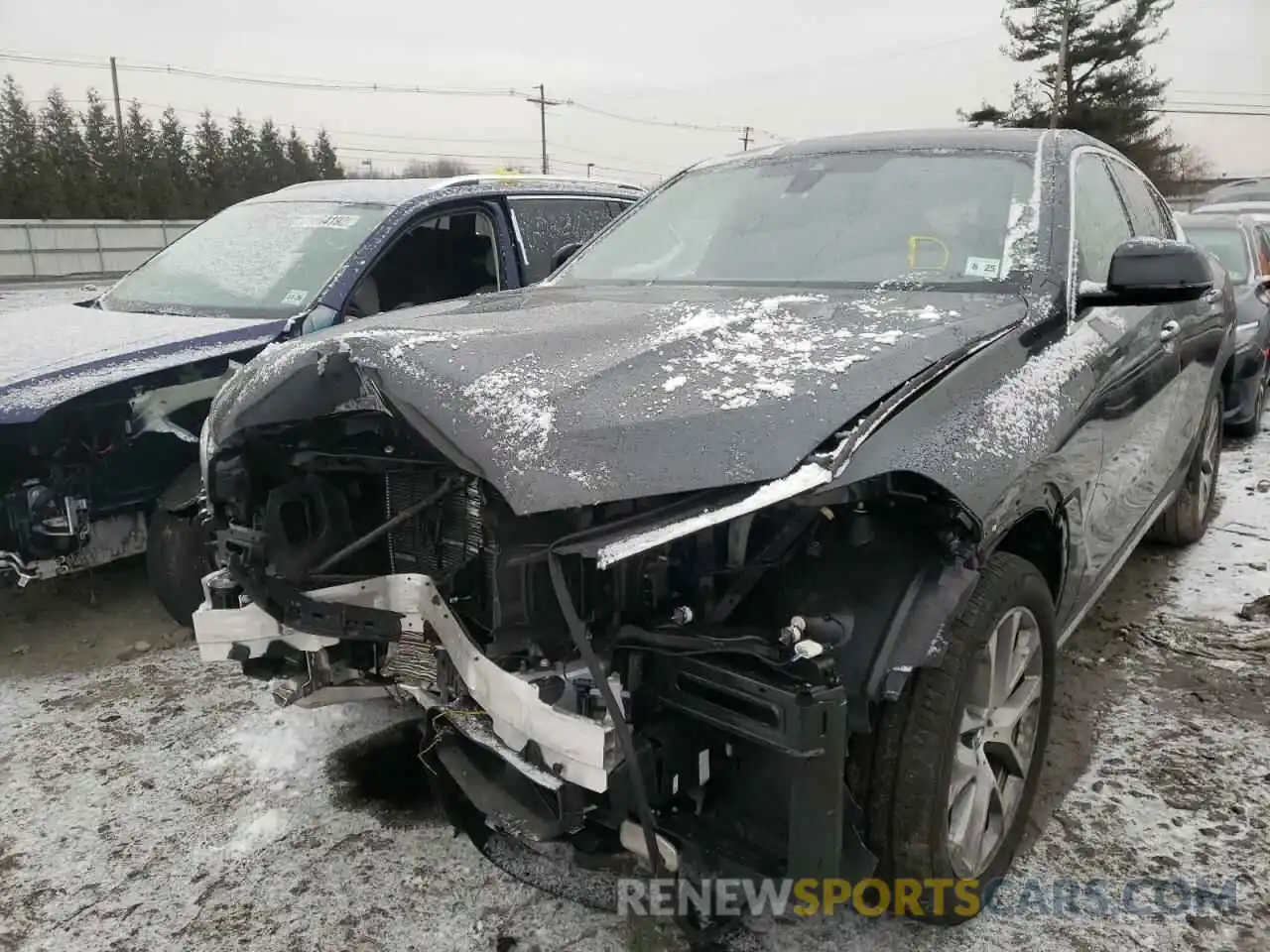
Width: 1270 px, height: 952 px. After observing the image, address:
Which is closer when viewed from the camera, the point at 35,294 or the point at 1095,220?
the point at 1095,220

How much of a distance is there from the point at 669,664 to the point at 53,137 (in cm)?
4322

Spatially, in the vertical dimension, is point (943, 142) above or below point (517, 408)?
above

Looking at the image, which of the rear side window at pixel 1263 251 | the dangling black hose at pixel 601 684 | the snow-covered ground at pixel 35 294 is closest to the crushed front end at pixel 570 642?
the dangling black hose at pixel 601 684

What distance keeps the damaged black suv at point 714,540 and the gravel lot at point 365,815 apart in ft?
0.77

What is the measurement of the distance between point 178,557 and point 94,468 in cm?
48

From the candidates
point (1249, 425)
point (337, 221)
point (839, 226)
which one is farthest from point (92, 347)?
point (1249, 425)

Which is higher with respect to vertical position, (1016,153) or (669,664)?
(1016,153)

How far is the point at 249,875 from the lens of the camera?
2574 mm

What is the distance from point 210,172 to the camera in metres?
40.8

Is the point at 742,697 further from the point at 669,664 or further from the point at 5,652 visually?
the point at 5,652

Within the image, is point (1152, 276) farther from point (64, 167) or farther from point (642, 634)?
point (64, 167)

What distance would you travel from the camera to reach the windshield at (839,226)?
2.92 metres

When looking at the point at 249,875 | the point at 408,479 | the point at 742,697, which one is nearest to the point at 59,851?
the point at 249,875

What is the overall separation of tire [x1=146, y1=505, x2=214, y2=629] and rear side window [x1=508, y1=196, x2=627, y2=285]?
2.42 metres
